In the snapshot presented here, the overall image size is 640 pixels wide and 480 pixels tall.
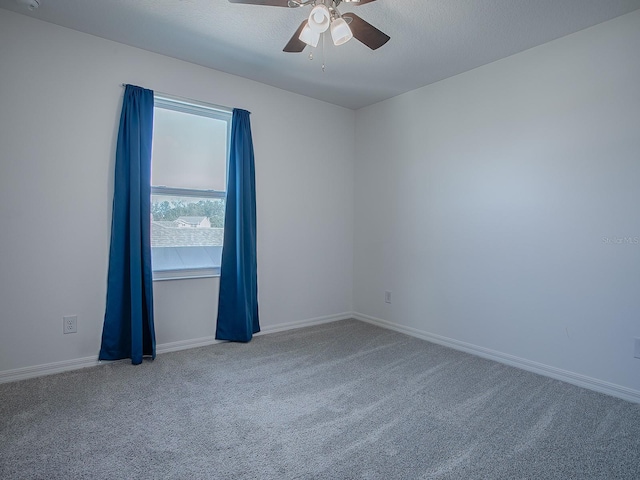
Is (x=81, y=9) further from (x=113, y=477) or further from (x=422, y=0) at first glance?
(x=113, y=477)

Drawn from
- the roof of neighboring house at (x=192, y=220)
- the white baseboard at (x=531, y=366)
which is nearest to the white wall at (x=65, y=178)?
the roof of neighboring house at (x=192, y=220)

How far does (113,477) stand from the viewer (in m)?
1.58

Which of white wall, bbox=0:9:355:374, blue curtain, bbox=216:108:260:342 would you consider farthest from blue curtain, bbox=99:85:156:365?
blue curtain, bbox=216:108:260:342

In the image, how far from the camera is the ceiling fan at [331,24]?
6.10 feet

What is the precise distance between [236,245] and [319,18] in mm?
2111

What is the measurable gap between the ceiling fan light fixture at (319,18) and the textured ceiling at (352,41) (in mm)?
584

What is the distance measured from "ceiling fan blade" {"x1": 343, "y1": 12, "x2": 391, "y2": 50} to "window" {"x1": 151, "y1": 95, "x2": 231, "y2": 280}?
1740mm

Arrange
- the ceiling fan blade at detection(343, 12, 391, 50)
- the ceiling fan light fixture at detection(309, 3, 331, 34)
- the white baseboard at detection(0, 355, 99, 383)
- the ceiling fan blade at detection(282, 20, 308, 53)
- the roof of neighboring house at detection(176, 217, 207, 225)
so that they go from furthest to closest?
the roof of neighboring house at detection(176, 217, 207, 225) → the white baseboard at detection(0, 355, 99, 383) → the ceiling fan blade at detection(282, 20, 308, 53) → the ceiling fan blade at detection(343, 12, 391, 50) → the ceiling fan light fixture at detection(309, 3, 331, 34)

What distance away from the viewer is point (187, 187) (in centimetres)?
329

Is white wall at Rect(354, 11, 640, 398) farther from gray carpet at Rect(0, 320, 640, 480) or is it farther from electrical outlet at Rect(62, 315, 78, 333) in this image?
electrical outlet at Rect(62, 315, 78, 333)

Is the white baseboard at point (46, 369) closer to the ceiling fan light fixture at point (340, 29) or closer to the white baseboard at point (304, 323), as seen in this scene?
the white baseboard at point (304, 323)

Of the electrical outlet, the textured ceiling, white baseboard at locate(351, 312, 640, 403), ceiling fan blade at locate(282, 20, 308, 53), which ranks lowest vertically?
white baseboard at locate(351, 312, 640, 403)

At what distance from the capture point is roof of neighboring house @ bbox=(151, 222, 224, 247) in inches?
124

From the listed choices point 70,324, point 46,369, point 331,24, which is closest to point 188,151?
point 70,324
